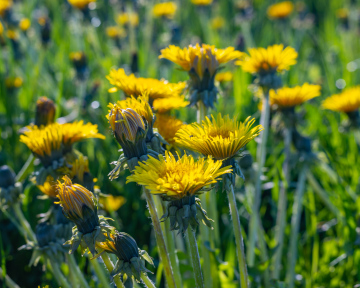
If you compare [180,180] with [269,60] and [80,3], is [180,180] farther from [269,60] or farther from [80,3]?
[80,3]

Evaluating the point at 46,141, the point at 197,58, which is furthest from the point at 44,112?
the point at 197,58

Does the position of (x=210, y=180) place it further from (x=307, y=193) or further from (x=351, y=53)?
(x=351, y=53)

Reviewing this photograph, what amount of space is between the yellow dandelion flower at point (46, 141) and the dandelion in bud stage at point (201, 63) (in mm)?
442

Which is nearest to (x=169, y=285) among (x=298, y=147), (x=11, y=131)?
(x=298, y=147)

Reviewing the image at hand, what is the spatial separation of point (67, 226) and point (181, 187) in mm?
621

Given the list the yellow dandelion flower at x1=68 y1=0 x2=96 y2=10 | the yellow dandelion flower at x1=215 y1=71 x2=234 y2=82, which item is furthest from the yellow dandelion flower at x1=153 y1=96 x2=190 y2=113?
the yellow dandelion flower at x1=68 y1=0 x2=96 y2=10

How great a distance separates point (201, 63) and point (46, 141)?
571 millimetres

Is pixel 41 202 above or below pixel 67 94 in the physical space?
below

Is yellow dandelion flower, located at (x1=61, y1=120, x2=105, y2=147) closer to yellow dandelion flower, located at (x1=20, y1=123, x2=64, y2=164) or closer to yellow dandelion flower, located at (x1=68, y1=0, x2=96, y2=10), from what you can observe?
yellow dandelion flower, located at (x1=20, y1=123, x2=64, y2=164)

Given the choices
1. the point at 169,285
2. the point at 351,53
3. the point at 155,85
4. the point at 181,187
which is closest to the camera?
the point at 181,187

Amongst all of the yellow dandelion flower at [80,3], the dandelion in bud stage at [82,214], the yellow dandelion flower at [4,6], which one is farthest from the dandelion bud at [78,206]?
the yellow dandelion flower at [4,6]

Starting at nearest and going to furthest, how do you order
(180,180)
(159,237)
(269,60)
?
(180,180) → (159,237) → (269,60)

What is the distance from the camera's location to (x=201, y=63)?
142 centimetres

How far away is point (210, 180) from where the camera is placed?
999mm
